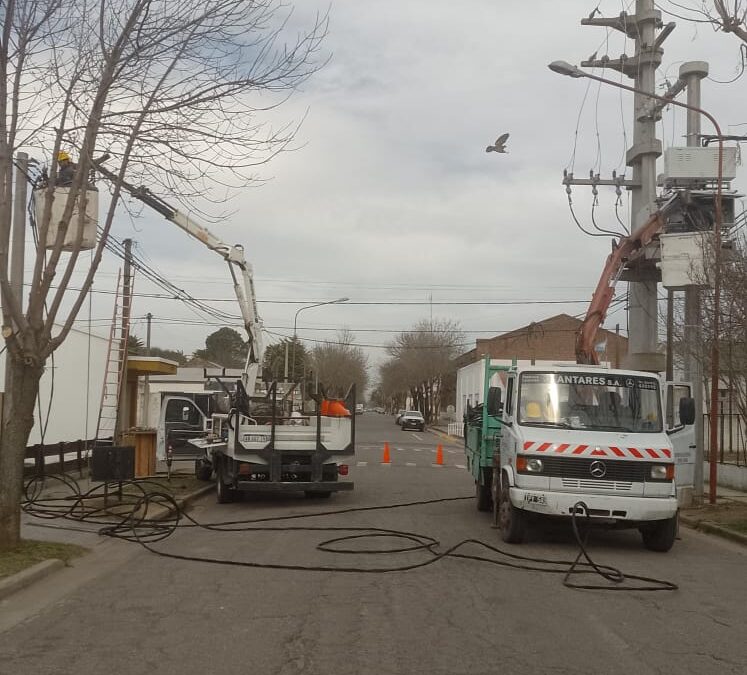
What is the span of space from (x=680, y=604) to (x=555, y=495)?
284cm

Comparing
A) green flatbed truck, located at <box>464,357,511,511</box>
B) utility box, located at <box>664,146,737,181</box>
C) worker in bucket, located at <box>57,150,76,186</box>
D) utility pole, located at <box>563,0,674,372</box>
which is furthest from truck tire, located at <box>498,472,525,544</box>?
utility pole, located at <box>563,0,674,372</box>

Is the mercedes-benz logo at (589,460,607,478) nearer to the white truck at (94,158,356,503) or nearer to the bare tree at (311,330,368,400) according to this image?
the white truck at (94,158,356,503)

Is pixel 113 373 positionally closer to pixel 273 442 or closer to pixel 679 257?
pixel 273 442

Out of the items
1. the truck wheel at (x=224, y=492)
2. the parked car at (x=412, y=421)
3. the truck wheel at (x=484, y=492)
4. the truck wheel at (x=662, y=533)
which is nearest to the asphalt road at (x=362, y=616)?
the truck wheel at (x=662, y=533)

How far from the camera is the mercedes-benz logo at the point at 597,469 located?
1088 centimetres

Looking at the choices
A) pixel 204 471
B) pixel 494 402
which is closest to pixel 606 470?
pixel 494 402

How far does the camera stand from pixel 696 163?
18016mm

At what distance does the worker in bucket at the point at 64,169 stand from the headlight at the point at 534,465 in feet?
21.9

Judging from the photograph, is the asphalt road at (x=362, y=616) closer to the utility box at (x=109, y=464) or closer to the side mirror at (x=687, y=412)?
the utility box at (x=109, y=464)

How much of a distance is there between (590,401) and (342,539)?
3806 mm

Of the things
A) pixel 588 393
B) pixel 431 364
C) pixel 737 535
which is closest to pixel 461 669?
pixel 588 393

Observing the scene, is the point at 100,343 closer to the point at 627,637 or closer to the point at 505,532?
the point at 505,532

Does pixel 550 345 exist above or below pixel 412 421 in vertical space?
above

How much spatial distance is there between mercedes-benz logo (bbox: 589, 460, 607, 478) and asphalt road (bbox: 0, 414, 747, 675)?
1.01 metres
